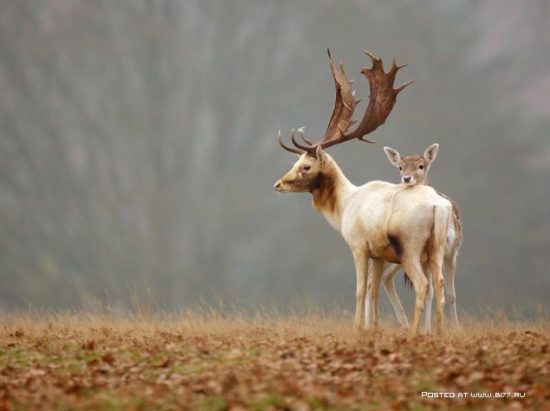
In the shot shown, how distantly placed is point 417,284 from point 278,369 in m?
3.79

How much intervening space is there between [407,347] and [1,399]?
4827mm

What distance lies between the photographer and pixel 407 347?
34.6 feet

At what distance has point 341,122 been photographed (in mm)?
15453

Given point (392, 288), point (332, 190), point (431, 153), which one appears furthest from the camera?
point (392, 288)

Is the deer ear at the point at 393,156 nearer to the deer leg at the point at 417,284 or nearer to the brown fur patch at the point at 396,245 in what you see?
the brown fur patch at the point at 396,245

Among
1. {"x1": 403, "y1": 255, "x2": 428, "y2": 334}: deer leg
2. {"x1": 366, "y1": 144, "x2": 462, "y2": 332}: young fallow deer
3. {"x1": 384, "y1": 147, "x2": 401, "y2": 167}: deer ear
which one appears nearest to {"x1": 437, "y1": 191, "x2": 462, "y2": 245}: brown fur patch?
{"x1": 366, "y1": 144, "x2": 462, "y2": 332}: young fallow deer

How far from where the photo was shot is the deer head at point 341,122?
14672mm

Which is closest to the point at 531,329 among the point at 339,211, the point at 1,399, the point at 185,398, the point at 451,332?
the point at 451,332

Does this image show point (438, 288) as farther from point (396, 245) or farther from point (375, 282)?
point (375, 282)

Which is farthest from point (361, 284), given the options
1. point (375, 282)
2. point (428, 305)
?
point (428, 305)

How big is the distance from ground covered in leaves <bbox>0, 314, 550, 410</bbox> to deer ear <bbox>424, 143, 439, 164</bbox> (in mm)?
2810

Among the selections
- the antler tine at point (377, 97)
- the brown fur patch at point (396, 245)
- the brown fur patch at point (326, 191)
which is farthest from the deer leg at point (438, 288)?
the antler tine at point (377, 97)

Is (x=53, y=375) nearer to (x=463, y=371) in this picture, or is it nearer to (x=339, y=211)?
(x=463, y=371)

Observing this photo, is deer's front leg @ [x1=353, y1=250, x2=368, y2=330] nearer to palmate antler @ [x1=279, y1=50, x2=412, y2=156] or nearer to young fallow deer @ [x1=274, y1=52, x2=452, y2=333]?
young fallow deer @ [x1=274, y1=52, x2=452, y2=333]
